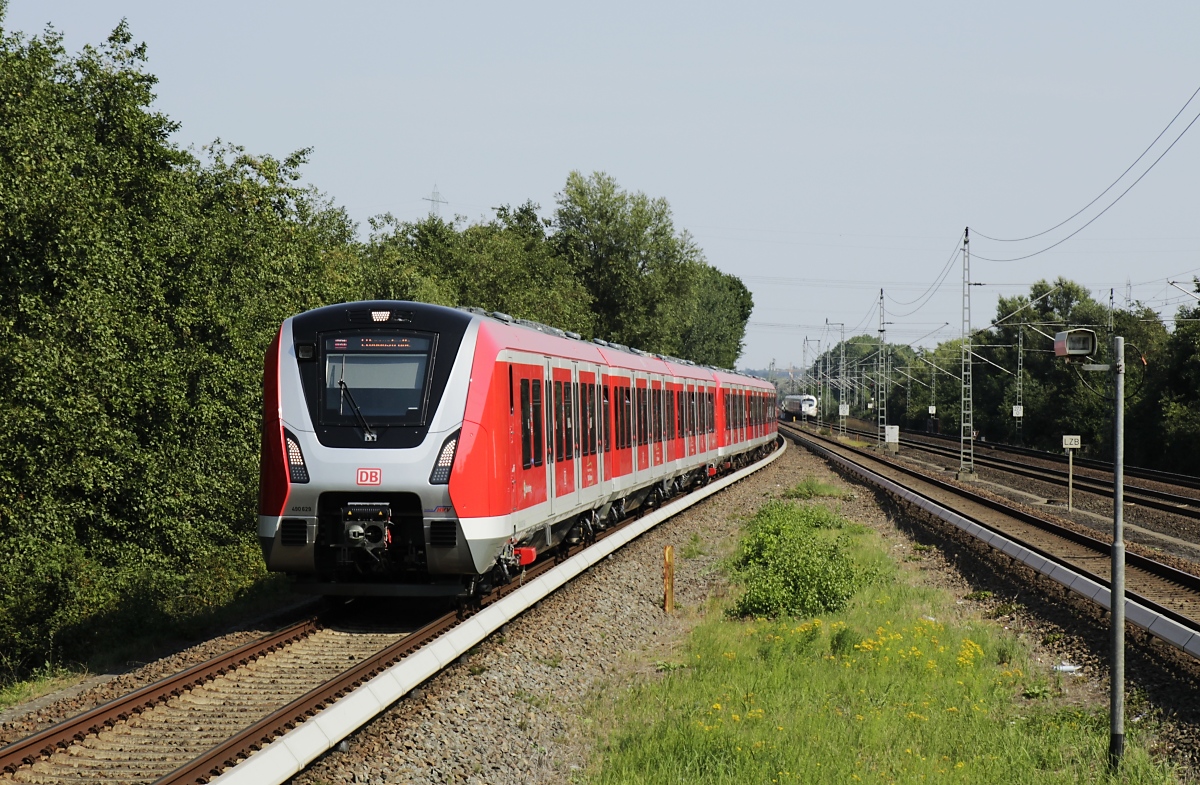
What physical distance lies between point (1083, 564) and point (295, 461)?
12067mm

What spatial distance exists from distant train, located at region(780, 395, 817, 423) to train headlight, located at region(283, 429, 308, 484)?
113 m

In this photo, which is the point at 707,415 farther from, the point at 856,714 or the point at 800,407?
the point at 800,407

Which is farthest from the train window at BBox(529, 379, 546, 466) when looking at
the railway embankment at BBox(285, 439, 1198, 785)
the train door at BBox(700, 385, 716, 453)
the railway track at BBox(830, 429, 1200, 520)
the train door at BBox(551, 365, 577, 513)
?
the railway track at BBox(830, 429, 1200, 520)

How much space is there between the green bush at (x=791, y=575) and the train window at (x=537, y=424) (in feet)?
10.6

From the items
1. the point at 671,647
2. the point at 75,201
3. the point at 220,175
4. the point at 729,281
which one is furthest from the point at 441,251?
the point at 729,281

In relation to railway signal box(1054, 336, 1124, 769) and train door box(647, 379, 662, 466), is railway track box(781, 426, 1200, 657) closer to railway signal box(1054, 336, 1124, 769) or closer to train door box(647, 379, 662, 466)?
railway signal box(1054, 336, 1124, 769)

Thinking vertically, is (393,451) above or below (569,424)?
below

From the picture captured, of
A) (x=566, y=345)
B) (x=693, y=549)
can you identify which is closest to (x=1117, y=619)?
(x=566, y=345)

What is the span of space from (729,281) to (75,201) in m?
112

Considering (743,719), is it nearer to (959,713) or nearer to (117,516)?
(959,713)

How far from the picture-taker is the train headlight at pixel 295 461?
11.8 metres

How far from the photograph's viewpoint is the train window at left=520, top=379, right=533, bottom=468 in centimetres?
1369

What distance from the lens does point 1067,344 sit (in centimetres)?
871

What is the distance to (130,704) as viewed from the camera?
28.6 feet
